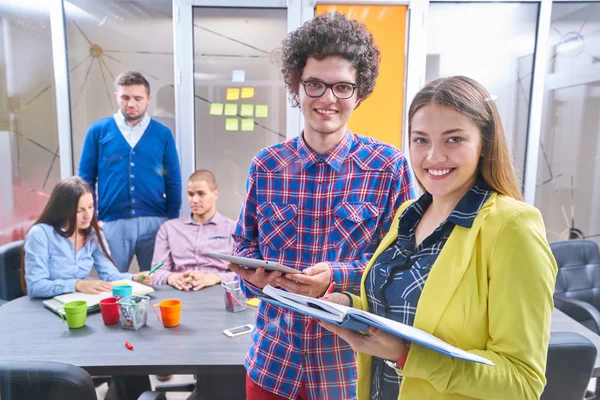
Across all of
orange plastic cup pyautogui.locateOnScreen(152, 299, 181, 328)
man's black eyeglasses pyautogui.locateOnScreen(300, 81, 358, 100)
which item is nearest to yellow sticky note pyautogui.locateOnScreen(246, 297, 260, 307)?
orange plastic cup pyautogui.locateOnScreen(152, 299, 181, 328)

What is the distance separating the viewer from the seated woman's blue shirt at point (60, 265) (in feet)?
6.01

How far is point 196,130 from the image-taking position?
124 inches

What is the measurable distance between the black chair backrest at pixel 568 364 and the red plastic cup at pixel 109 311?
145 centimetres

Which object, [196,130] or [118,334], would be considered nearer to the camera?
[118,334]

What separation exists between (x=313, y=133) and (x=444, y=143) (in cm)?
39

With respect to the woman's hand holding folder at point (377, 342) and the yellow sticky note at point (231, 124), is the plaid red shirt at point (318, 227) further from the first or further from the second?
the yellow sticky note at point (231, 124)

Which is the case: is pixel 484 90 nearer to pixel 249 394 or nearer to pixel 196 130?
pixel 249 394

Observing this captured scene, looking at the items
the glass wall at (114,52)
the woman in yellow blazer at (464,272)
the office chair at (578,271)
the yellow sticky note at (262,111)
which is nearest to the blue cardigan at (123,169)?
the glass wall at (114,52)

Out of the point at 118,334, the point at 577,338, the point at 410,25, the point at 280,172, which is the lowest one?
the point at 118,334

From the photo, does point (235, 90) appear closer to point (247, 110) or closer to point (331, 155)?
point (247, 110)

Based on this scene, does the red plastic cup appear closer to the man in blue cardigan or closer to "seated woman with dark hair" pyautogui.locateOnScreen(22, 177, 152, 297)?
"seated woman with dark hair" pyautogui.locateOnScreen(22, 177, 152, 297)

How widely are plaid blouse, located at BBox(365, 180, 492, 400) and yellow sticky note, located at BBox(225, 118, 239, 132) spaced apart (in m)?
2.38

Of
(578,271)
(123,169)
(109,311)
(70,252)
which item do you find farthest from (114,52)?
(578,271)

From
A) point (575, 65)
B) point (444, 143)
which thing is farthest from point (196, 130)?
point (575, 65)
